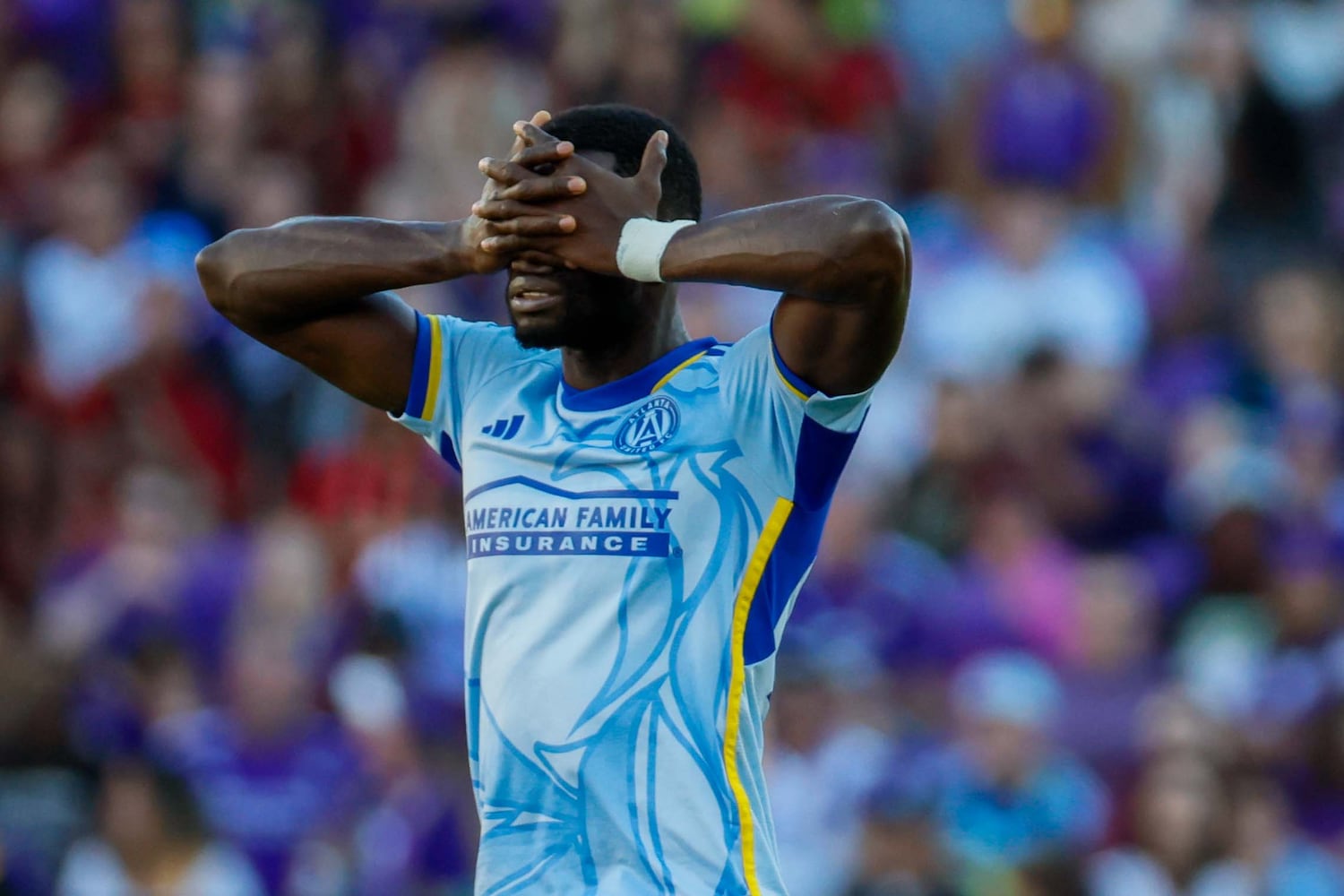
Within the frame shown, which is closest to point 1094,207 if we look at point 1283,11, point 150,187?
point 1283,11

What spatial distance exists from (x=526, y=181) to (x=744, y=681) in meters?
0.96

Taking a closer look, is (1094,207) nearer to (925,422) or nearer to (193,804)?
(925,422)

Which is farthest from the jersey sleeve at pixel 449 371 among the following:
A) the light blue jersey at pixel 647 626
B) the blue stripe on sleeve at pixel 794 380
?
the blue stripe on sleeve at pixel 794 380

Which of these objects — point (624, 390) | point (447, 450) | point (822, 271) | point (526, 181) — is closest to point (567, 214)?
point (526, 181)

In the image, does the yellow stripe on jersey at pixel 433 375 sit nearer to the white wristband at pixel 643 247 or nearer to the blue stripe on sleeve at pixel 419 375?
the blue stripe on sleeve at pixel 419 375

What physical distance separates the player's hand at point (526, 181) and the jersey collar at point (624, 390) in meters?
0.29

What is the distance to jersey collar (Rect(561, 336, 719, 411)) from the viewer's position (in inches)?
151

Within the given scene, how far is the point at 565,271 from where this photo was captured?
3744 mm

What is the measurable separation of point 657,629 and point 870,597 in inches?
208

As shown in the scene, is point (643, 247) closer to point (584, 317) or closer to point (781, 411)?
point (584, 317)

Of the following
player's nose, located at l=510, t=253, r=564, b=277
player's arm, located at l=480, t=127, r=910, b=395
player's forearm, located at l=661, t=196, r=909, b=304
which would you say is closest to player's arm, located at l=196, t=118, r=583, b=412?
player's nose, located at l=510, t=253, r=564, b=277

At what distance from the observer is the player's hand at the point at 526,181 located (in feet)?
11.9

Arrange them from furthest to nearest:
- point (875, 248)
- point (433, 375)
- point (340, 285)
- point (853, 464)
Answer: point (853, 464)
point (433, 375)
point (340, 285)
point (875, 248)

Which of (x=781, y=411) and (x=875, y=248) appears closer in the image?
(x=875, y=248)
